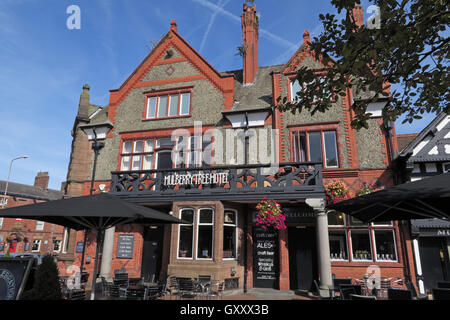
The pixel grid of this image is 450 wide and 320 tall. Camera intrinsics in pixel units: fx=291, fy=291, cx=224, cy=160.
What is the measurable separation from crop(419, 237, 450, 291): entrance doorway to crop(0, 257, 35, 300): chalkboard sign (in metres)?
13.4

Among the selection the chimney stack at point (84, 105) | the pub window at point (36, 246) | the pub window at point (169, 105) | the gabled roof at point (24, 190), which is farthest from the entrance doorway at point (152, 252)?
the pub window at point (36, 246)

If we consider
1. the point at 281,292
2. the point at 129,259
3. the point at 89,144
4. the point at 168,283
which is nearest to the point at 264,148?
the point at 281,292

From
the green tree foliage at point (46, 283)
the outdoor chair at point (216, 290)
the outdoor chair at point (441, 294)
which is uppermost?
the green tree foliage at point (46, 283)

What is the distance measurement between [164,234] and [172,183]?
3.16 m

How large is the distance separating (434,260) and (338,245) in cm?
356

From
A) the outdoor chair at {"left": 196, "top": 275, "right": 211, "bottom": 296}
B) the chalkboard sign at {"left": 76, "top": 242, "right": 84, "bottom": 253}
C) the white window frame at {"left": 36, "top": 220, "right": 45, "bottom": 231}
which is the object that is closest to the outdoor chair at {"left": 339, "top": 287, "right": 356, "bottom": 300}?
the outdoor chair at {"left": 196, "top": 275, "right": 211, "bottom": 296}

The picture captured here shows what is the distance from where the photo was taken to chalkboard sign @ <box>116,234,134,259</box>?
48.8 feet

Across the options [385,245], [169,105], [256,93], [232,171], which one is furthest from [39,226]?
[385,245]

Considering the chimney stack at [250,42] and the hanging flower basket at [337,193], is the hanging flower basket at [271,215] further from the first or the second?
the chimney stack at [250,42]

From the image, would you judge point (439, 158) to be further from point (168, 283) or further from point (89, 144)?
point (89, 144)

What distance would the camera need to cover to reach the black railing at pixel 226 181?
1185 cm

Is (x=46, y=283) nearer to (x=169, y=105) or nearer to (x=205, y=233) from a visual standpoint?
(x=205, y=233)

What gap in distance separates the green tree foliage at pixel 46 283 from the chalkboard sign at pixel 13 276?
39.8 inches
